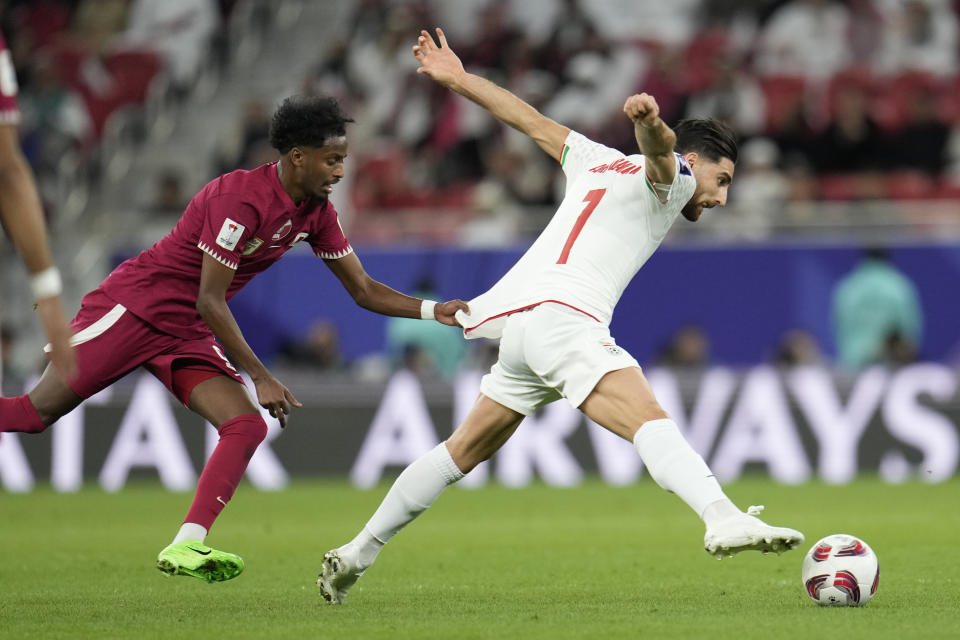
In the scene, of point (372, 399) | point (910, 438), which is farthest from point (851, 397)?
point (372, 399)

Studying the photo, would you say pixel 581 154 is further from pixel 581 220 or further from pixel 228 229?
pixel 228 229

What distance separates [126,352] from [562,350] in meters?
2.10

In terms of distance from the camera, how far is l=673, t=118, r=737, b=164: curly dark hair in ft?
21.1

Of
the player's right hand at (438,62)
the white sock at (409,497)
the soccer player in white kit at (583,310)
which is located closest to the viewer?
the soccer player in white kit at (583,310)

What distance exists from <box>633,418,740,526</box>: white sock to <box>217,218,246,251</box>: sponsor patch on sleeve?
76.5 inches

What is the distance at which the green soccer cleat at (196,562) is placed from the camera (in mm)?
6203

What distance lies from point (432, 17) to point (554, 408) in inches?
320

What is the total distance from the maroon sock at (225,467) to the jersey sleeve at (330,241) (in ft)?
2.86

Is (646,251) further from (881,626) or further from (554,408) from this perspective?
(554,408)

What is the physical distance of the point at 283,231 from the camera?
22.3 ft

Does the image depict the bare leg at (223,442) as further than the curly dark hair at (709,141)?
Yes

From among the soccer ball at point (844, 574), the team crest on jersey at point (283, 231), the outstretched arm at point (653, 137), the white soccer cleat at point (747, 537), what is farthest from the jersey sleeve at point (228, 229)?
the soccer ball at point (844, 574)

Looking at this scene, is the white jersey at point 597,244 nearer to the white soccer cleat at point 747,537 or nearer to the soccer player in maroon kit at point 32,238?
the white soccer cleat at point 747,537

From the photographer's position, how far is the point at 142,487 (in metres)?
14.4
